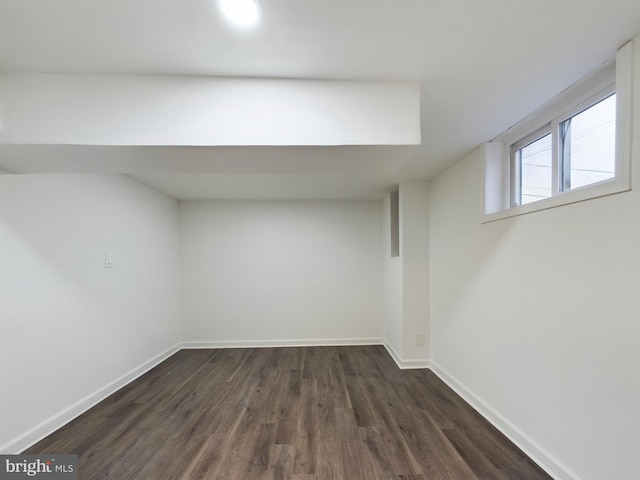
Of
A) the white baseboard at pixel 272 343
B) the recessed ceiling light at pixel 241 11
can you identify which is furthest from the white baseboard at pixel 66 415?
the recessed ceiling light at pixel 241 11

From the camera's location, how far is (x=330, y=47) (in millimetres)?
1059

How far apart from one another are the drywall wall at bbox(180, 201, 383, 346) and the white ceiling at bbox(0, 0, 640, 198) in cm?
205

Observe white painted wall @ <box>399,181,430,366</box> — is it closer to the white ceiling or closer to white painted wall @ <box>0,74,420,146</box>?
the white ceiling

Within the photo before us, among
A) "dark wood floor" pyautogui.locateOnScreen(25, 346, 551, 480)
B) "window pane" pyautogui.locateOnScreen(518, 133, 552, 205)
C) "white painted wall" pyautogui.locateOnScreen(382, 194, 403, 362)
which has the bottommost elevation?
"dark wood floor" pyautogui.locateOnScreen(25, 346, 551, 480)

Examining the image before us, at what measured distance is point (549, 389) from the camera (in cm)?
141

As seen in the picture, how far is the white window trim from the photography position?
1066 millimetres

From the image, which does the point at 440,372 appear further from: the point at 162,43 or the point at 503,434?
the point at 162,43

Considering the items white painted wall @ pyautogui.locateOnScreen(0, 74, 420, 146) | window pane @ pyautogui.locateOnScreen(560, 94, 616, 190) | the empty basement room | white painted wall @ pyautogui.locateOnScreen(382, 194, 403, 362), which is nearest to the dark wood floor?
the empty basement room

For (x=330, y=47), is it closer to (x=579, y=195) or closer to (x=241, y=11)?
(x=241, y=11)

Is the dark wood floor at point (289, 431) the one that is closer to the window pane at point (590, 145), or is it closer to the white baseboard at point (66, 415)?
the white baseboard at point (66, 415)

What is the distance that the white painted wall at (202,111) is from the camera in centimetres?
118

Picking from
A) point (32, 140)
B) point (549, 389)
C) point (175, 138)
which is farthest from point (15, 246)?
point (549, 389)

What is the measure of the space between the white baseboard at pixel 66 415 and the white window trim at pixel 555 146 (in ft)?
11.6

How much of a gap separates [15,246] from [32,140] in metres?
0.85
